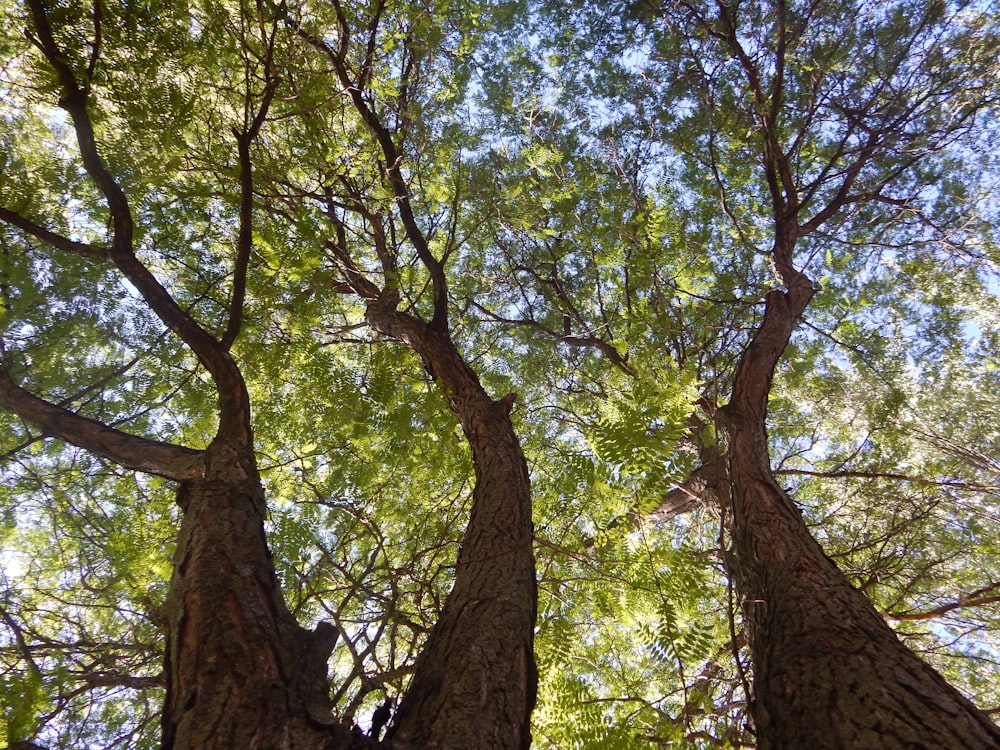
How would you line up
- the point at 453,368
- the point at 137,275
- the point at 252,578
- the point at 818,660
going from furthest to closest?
the point at 453,368, the point at 137,275, the point at 252,578, the point at 818,660

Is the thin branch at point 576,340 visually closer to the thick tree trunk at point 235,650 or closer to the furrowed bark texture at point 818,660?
the furrowed bark texture at point 818,660

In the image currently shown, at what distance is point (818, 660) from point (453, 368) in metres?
2.95

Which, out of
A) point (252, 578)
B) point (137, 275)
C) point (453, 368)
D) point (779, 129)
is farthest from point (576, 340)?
point (252, 578)

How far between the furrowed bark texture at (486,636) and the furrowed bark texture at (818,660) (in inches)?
37.2

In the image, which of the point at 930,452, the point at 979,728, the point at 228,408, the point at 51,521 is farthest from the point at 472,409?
the point at 930,452

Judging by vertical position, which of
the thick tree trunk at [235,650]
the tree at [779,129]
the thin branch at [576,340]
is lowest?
the thick tree trunk at [235,650]

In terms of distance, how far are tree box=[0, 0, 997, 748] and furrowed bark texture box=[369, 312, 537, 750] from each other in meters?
0.02

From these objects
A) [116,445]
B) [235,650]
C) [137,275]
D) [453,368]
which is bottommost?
[235,650]

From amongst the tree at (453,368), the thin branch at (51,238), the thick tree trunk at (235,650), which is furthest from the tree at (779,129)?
the thin branch at (51,238)

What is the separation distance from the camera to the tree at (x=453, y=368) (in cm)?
215

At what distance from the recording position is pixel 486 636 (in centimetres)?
212

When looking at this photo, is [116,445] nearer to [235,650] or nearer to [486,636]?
[235,650]

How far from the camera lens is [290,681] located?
5.66 feet

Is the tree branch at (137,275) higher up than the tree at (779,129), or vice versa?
the tree at (779,129)
